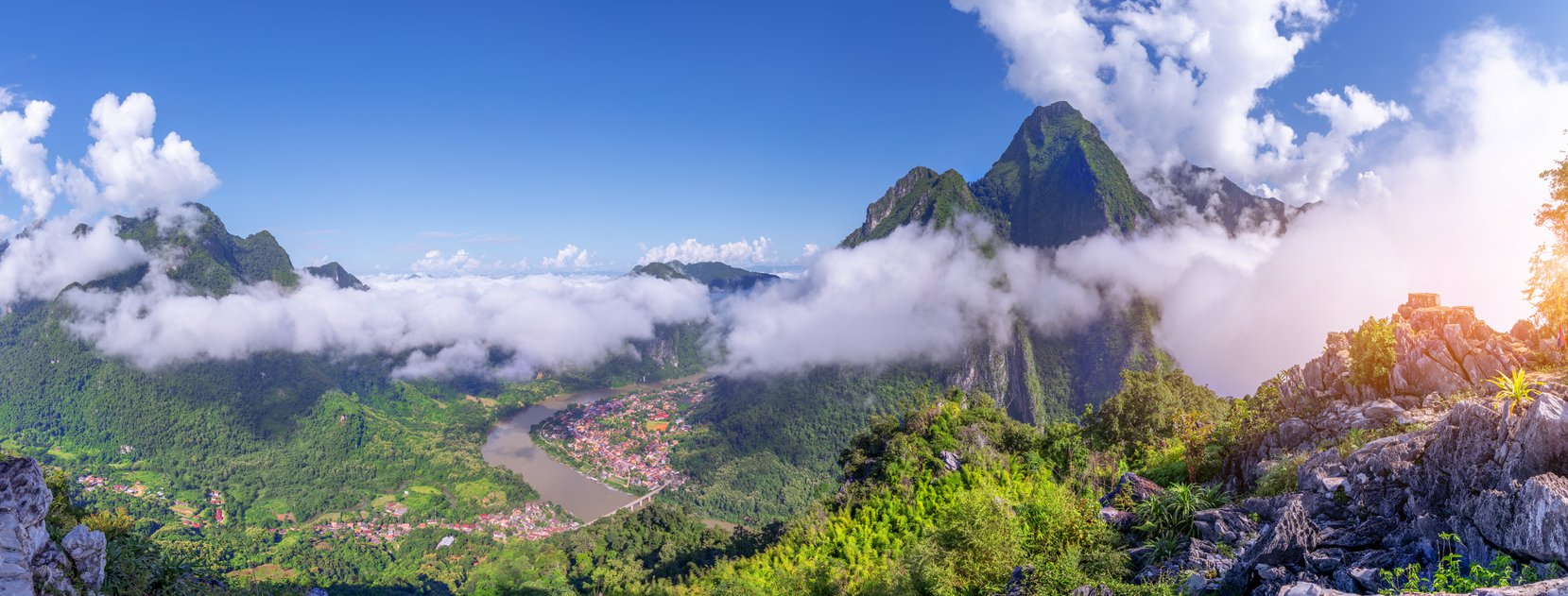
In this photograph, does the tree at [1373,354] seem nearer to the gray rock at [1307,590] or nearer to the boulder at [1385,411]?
the boulder at [1385,411]

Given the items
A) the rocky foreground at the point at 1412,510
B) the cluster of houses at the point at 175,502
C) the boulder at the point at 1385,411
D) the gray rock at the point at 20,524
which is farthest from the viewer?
the cluster of houses at the point at 175,502

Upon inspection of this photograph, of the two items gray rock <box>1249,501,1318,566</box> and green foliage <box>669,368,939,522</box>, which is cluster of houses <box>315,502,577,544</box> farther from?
gray rock <box>1249,501,1318,566</box>

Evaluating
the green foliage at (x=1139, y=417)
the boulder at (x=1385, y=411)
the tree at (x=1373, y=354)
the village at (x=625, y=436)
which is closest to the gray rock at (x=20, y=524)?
the boulder at (x=1385, y=411)

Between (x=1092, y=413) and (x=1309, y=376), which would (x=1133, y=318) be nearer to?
(x=1092, y=413)

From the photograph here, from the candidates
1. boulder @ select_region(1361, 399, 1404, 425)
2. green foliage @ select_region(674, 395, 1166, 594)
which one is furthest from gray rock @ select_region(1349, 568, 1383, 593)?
boulder @ select_region(1361, 399, 1404, 425)

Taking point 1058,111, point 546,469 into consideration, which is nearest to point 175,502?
point 546,469

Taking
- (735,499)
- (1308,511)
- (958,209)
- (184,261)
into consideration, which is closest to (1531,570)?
(1308,511)

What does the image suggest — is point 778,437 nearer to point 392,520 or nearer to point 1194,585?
point 392,520
